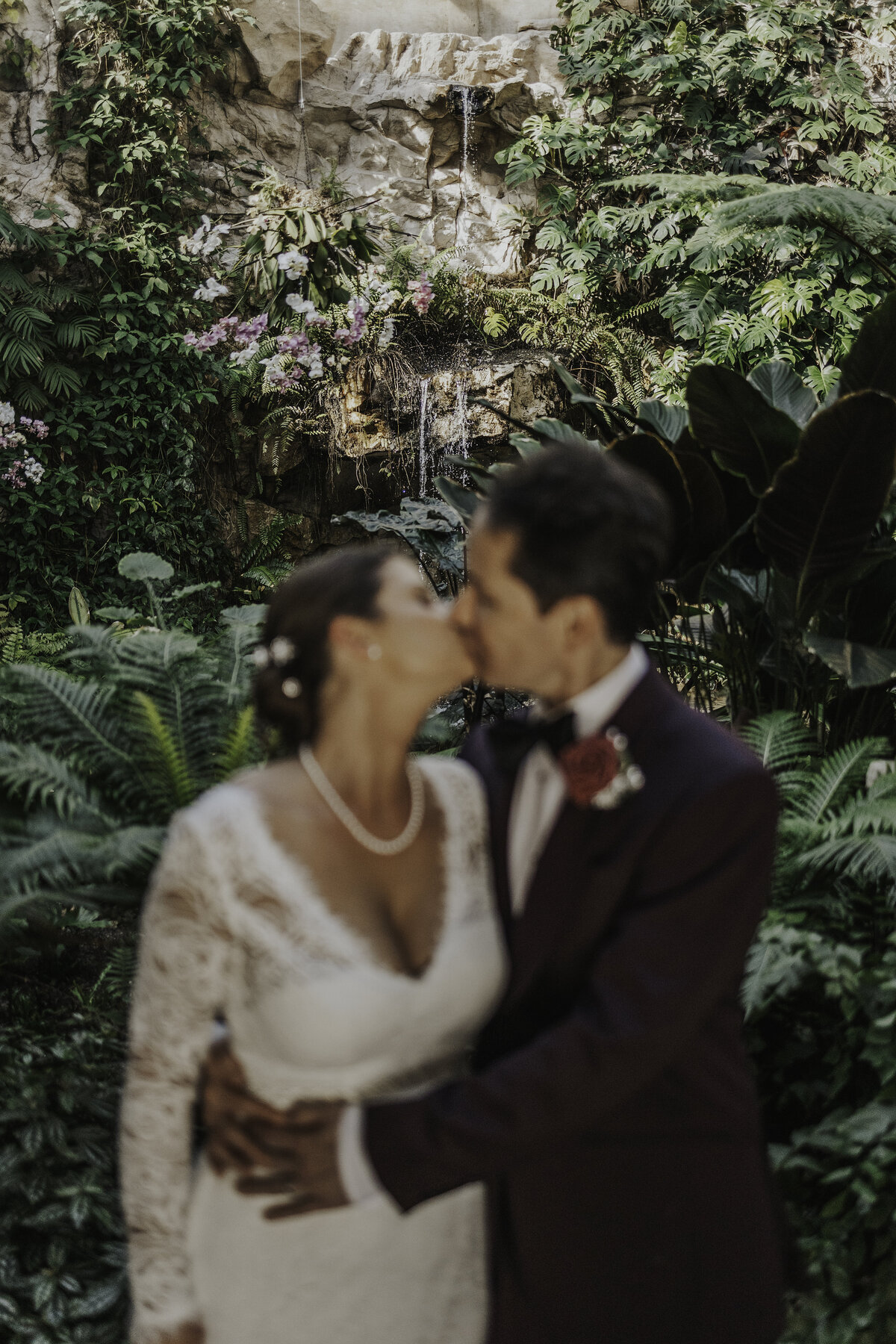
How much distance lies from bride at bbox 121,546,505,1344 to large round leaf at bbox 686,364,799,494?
5.79ft

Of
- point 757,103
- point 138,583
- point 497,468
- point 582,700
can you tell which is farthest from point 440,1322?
point 757,103

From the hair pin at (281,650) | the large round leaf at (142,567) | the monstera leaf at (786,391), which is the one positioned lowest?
the large round leaf at (142,567)

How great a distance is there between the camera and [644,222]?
26.5ft

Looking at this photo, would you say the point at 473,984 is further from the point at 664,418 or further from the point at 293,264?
the point at 293,264

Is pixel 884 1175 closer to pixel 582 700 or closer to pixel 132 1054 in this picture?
pixel 582 700

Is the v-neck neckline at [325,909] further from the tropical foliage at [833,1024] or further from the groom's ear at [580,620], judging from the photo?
the tropical foliage at [833,1024]

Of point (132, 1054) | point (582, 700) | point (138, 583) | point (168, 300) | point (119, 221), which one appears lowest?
point (138, 583)

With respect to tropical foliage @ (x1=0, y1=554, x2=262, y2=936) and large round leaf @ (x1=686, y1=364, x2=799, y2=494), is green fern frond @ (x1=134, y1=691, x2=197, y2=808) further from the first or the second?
large round leaf @ (x1=686, y1=364, x2=799, y2=494)

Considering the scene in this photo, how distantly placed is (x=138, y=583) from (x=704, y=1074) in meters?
7.34

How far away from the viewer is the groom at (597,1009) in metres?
1.07

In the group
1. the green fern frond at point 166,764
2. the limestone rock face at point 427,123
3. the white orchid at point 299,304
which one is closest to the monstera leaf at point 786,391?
the green fern frond at point 166,764

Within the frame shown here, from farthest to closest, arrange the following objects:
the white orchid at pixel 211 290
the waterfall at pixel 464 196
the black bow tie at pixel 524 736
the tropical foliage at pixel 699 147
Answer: the waterfall at pixel 464 196 → the tropical foliage at pixel 699 147 → the white orchid at pixel 211 290 → the black bow tie at pixel 524 736

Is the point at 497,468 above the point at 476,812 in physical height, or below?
below

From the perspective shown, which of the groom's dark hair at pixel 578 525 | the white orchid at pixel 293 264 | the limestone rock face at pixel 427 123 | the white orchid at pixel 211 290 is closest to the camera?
the groom's dark hair at pixel 578 525
